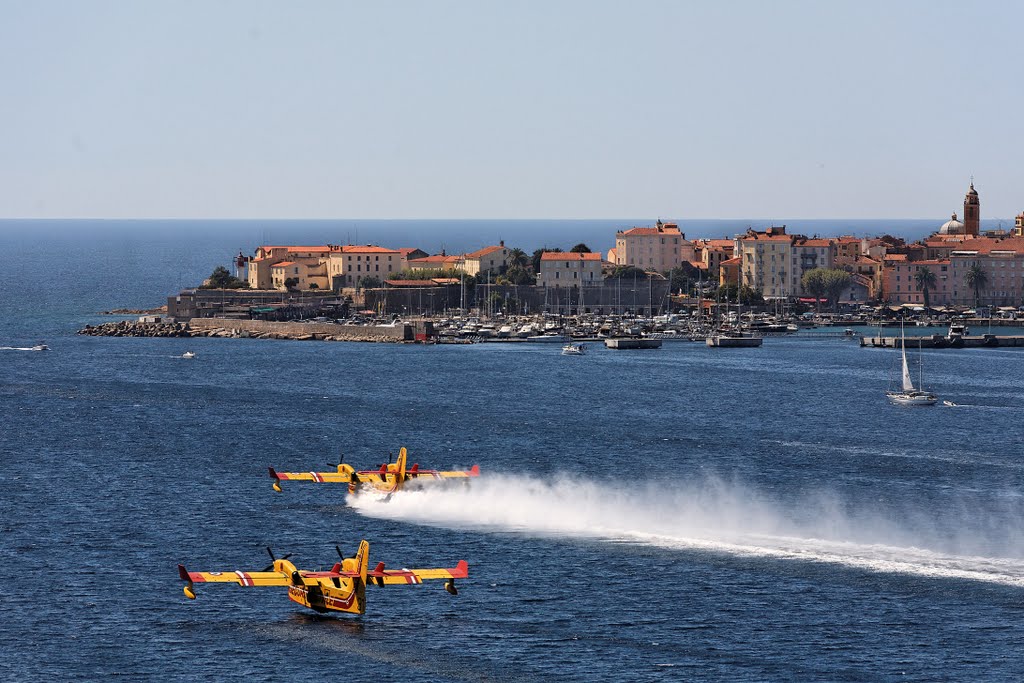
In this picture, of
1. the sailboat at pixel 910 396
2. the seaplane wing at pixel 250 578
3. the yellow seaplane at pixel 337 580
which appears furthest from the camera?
the sailboat at pixel 910 396

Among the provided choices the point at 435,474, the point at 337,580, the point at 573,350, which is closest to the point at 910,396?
the point at 573,350

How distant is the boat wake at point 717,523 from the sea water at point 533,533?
26 cm

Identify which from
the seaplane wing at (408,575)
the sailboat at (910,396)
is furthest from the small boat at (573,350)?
the seaplane wing at (408,575)

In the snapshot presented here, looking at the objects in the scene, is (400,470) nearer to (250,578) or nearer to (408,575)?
(408,575)

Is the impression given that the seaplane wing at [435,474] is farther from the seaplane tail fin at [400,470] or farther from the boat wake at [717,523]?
the boat wake at [717,523]

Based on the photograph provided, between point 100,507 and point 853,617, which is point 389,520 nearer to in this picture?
point 100,507

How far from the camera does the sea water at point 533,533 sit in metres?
60.4

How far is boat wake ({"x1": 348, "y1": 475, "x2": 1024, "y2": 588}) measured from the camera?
73.6 metres

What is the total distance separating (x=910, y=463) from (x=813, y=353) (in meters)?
93.1

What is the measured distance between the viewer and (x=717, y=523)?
81.9 m

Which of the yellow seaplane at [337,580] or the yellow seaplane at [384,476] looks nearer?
the yellow seaplane at [337,580]

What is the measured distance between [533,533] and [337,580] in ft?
57.7

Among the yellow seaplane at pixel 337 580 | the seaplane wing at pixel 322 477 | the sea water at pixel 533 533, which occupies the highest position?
the seaplane wing at pixel 322 477

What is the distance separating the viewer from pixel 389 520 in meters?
83.1
